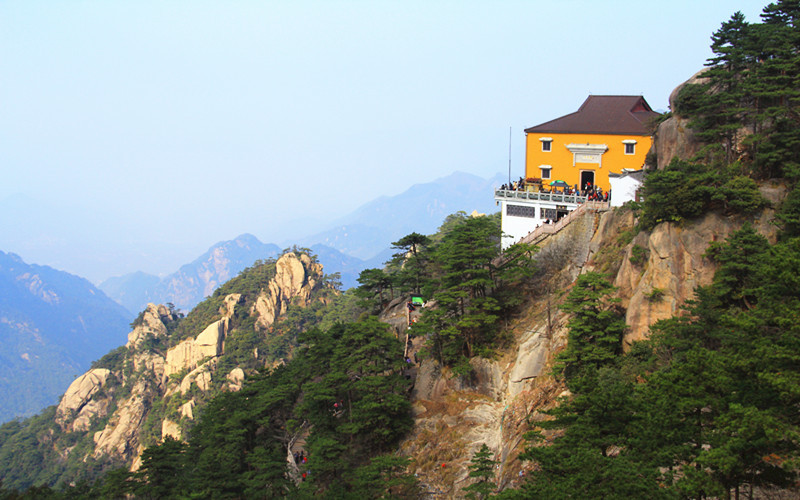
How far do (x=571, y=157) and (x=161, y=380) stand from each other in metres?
64.8

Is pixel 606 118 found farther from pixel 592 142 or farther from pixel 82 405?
pixel 82 405

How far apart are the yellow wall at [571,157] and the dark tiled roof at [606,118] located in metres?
0.33

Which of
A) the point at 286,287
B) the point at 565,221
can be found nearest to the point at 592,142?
the point at 565,221

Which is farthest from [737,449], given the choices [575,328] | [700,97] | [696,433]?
[700,97]

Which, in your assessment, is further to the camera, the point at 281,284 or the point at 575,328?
the point at 281,284

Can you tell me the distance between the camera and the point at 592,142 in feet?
111

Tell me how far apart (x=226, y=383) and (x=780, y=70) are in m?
61.7

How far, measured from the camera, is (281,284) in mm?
82125

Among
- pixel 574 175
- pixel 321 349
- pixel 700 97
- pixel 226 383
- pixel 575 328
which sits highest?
pixel 700 97

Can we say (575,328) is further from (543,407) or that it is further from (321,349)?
(321,349)

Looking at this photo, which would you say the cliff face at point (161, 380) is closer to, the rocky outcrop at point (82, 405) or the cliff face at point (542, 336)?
the rocky outcrop at point (82, 405)

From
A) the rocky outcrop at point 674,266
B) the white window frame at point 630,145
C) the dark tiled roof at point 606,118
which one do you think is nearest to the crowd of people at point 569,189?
the white window frame at point 630,145

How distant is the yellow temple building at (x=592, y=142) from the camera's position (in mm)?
32906

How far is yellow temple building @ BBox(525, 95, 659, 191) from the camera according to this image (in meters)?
32.9
